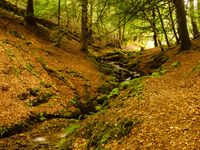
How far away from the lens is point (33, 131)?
488 inches

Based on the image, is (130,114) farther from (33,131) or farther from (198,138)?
(33,131)

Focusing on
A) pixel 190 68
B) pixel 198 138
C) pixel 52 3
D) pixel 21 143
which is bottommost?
pixel 21 143

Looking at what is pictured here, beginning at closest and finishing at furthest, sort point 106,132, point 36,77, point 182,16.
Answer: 1. point 106,132
2. point 36,77
3. point 182,16

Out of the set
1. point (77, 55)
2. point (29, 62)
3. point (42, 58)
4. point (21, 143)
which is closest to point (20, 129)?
point (21, 143)

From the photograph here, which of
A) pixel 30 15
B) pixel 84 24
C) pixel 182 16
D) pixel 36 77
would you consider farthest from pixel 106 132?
pixel 30 15

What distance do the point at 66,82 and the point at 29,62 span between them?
7.48 ft

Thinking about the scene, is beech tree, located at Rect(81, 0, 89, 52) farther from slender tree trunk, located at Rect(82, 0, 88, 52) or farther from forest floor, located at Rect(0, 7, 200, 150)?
forest floor, located at Rect(0, 7, 200, 150)

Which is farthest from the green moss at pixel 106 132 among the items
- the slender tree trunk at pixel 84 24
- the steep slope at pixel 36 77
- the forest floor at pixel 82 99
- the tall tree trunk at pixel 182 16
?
the slender tree trunk at pixel 84 24

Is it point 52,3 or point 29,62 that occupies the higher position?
point 52,3

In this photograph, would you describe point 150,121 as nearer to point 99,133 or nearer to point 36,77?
point 99,133

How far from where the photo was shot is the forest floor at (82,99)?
328 inches

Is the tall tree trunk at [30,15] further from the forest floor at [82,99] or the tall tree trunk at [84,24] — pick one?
the tall tree trunk at [84,24]

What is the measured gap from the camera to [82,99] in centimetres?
1614

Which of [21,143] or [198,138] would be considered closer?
[198,138]
